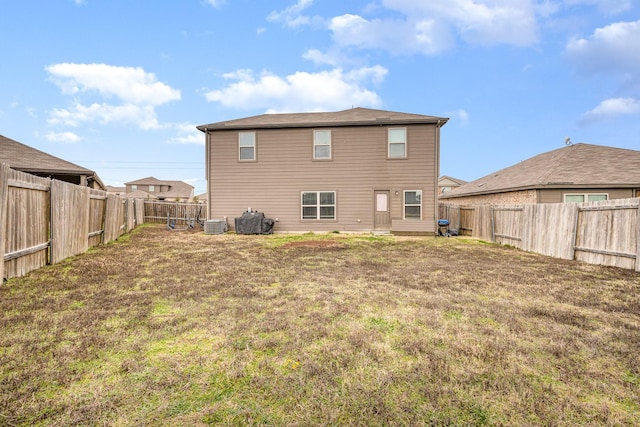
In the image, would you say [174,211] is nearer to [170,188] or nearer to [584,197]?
[584,197]

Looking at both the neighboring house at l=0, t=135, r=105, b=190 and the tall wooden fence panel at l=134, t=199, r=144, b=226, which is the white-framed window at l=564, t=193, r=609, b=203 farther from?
the tall wooden fence panel at l=134, t=199, r=144, b=226

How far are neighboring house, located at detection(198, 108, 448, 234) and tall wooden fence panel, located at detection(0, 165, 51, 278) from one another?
A: 29.3 ft

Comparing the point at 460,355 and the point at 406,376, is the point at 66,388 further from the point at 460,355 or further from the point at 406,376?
the point at 460,355

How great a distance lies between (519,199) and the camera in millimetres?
15797

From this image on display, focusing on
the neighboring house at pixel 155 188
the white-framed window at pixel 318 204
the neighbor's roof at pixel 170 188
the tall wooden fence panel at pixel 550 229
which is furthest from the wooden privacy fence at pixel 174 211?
the neighbor's roof at pixel 170 188

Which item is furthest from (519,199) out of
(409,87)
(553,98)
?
(553,98)

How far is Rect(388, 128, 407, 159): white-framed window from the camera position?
14352mm

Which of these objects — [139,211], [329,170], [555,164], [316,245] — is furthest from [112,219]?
[555,164]

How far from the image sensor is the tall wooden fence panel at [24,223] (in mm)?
5086

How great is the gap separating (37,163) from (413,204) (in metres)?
17.7

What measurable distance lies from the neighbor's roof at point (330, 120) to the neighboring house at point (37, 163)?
19.9ft

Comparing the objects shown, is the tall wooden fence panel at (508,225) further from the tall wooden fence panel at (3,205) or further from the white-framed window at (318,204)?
the tall wooden fence panel at (3,205)

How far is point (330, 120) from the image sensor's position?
14.7 metres

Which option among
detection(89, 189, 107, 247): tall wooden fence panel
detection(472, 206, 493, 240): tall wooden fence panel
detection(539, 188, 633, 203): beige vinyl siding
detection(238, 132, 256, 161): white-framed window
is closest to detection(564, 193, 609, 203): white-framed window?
detection(539, 188, 633, 203): beige vinyl siding
